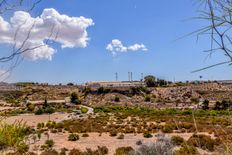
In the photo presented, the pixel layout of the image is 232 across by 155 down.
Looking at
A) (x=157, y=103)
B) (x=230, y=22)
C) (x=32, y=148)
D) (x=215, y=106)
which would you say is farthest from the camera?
(x=157, y=103)

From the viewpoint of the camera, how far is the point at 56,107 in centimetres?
8644

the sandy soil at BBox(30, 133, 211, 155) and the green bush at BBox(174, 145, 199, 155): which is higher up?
the green bush at BBox(174, 145, 199, 155)

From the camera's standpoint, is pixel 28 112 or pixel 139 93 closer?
pixel 28 112

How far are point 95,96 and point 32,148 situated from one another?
76.2 m

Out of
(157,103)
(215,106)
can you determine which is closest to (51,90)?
(157,103)

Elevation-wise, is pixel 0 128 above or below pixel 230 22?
below

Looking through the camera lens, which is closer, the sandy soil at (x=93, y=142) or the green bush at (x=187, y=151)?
the green bush at (x=187, y=151)

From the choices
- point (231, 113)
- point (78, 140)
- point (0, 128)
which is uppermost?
point (231, 113)

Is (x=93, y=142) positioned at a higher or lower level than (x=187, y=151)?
lower

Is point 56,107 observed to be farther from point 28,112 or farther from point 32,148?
point 32,148

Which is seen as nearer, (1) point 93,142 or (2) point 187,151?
(2) point 187,151

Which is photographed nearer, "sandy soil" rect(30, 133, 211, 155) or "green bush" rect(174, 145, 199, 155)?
"green bush" rect(174, 145, 199, 155)

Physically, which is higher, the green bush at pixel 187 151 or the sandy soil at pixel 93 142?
the green bush at pixel 187 151

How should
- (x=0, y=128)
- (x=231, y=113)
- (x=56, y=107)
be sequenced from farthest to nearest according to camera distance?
(x=56, y=107)
(x=0, y=128)
(x=231, y=113)
